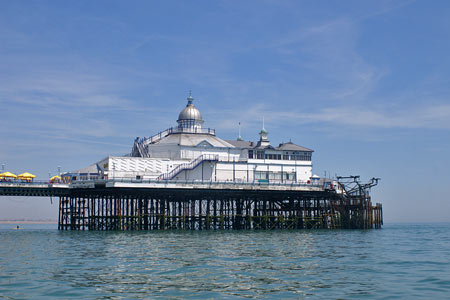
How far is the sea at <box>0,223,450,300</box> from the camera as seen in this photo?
22922 millimetres

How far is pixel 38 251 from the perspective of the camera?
4084 centimetres

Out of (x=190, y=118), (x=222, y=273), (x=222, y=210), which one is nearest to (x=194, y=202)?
(x=222, y=210)

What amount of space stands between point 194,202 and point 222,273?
49.8m

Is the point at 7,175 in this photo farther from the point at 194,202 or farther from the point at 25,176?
the point at 194,202

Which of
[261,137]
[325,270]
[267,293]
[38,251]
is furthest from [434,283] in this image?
[261,137]

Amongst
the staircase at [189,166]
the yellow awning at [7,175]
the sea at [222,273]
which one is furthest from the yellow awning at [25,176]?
the sea at [222,273]

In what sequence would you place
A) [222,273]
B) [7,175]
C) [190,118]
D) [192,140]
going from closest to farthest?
[222,273] < [7,175] < [192,140] < [190,118]

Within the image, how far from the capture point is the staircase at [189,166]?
75.3m

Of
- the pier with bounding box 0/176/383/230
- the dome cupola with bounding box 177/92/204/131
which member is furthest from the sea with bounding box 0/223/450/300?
the dome cupola with bounding box 177/92/204/131

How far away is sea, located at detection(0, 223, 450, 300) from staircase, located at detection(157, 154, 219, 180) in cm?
3297

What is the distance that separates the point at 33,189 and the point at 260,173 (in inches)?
1320

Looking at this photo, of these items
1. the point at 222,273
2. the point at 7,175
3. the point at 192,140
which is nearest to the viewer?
the point at 222,273

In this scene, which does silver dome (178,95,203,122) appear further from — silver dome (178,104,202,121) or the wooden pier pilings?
the wooden pier pilings

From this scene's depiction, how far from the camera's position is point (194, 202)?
7781cm
